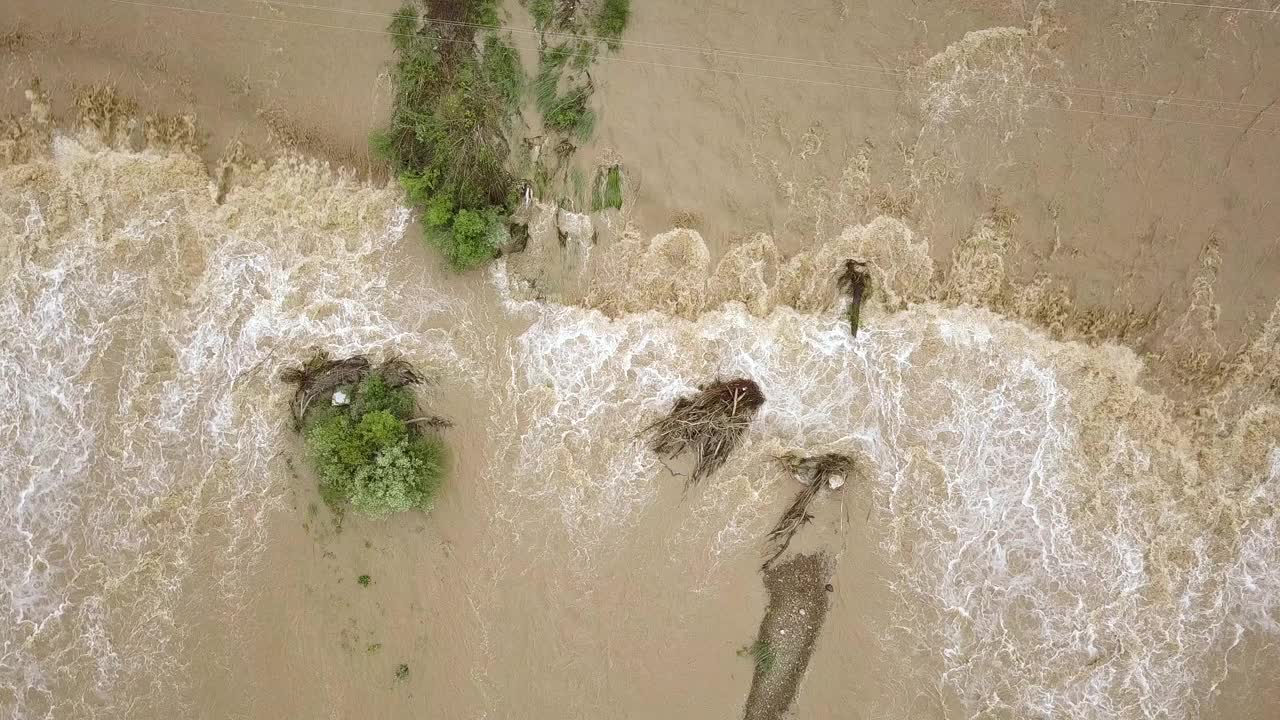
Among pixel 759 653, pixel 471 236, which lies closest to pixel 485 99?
pixel 471 236

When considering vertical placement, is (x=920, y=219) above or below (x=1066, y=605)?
above

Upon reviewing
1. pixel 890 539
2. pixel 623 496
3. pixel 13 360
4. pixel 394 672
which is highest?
pixel 890 539

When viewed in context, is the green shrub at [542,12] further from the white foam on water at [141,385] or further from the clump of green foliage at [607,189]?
the white foam on water at [141,385]

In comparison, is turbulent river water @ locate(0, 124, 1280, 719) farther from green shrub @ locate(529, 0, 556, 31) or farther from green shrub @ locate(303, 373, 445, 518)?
green shrub @ locate(529, 0, 556, 31)

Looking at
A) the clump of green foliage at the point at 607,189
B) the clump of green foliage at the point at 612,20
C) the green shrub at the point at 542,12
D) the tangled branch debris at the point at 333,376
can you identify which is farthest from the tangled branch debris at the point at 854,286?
the tangled branch debris at the point at 333,376

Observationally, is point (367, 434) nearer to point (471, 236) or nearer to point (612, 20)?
point (471, 236)

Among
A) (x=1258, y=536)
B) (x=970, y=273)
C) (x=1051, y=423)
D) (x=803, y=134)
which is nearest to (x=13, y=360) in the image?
(x=803, y=134)

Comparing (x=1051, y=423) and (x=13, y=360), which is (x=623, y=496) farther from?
(x=13, y=360)
